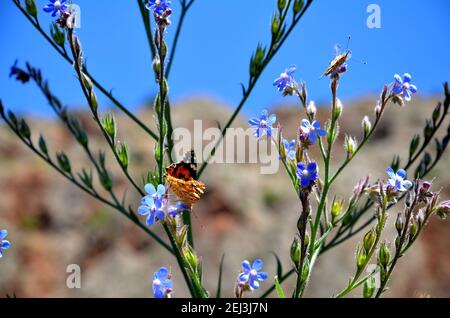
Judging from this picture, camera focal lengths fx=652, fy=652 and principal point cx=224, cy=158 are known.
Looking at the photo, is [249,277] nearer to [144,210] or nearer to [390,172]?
[144,210]

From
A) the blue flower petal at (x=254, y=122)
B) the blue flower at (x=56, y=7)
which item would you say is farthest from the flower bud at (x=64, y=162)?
the blue flower petal at (x=254, y=122)

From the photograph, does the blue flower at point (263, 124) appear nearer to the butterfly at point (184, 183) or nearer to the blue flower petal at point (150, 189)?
the butterfly at point (184, 183)

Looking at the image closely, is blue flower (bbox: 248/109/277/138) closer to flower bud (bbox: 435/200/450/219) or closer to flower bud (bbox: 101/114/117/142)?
flower bud (bbox: 101/114/117/142)

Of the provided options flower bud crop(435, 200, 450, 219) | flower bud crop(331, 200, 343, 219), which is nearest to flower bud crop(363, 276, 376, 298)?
flower bud crop(331, 200, 343, 219)

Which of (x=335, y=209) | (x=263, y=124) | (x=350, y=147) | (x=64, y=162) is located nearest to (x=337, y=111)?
(x=350, y=147)

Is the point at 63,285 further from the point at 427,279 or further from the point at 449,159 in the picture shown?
the point at 449,159

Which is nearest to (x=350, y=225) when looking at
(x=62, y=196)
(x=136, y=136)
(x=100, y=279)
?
(x=100, y=279)
